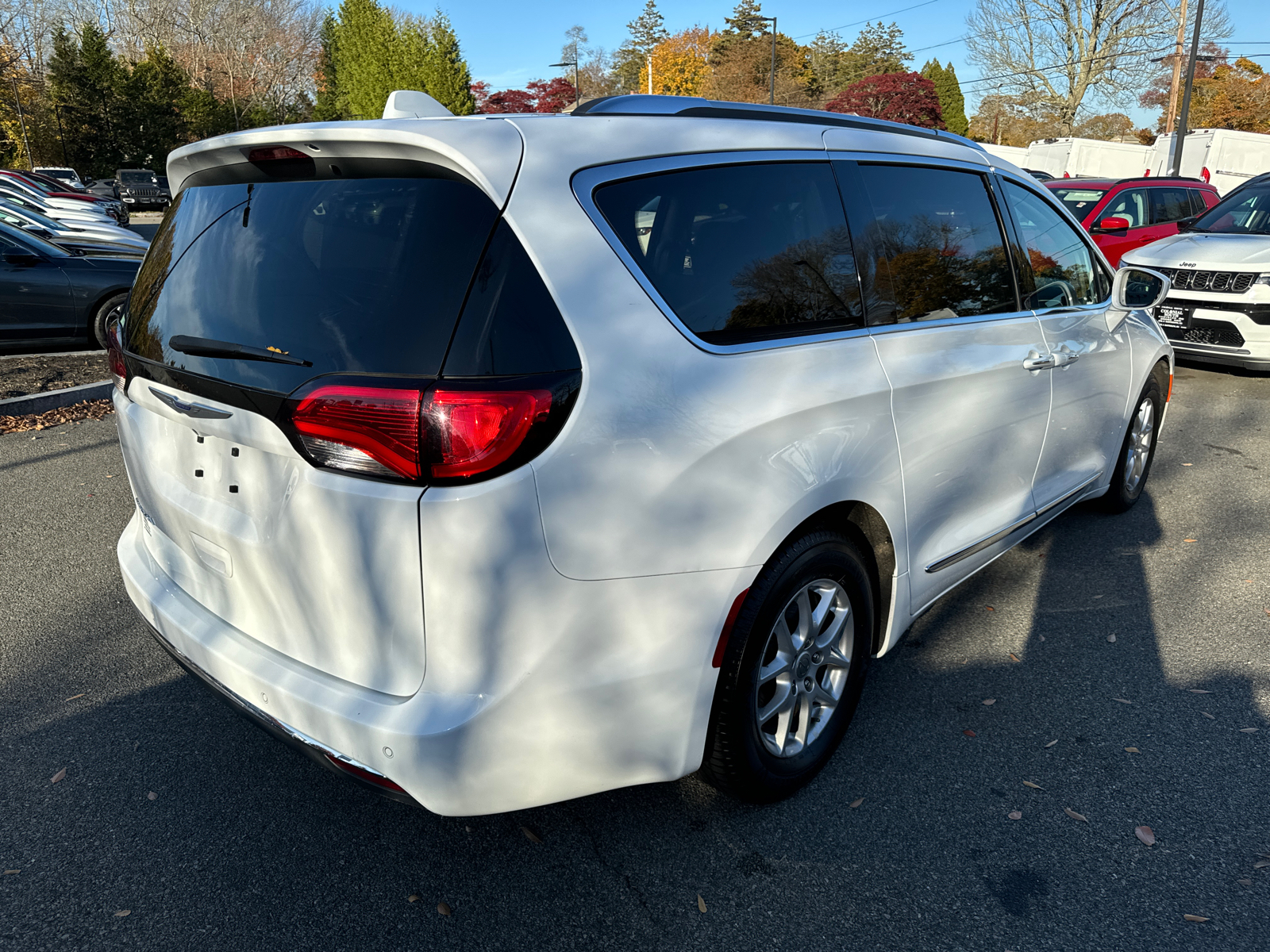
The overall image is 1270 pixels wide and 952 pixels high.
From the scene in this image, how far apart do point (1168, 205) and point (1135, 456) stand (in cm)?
922

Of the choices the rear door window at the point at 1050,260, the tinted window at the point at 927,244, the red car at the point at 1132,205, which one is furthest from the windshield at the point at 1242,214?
the tinted window at the point at 927,244

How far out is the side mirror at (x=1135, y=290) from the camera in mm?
4102

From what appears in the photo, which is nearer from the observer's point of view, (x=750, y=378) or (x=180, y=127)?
(x=750, y=378)

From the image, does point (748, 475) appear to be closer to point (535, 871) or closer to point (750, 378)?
point (750, 378)

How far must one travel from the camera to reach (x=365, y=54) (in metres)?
55.2

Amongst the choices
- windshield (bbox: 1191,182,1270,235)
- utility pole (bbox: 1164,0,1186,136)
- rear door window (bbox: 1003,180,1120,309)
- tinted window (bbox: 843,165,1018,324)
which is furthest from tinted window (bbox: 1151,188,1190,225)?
utility pole (bbox: 1164,0,1186,136)

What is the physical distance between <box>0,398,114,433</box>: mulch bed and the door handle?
656 centimetres

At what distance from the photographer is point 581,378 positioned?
184 cm

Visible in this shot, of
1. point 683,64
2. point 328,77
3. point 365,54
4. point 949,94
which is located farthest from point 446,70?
point 949,94

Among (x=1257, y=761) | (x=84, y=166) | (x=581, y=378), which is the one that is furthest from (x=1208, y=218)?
(x=84, y=166)

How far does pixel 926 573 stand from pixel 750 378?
118 cm

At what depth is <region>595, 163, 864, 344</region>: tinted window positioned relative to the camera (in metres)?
2.08

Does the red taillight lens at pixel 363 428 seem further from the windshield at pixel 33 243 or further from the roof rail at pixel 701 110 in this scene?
the windshield at pixel 33 243

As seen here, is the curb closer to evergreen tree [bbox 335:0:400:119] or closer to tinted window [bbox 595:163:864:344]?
tinted window [bbox 595:163:864:344]
